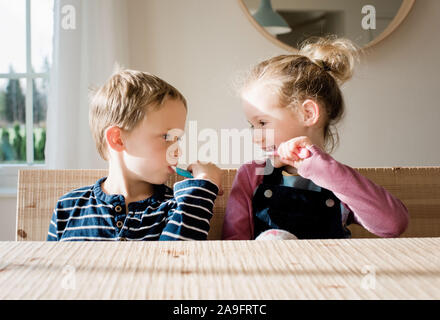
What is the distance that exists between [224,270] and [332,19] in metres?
1.89

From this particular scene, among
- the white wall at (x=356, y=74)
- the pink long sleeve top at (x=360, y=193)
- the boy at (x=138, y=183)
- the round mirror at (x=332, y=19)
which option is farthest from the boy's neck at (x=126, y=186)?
the round mirror at (x=332, y=19)

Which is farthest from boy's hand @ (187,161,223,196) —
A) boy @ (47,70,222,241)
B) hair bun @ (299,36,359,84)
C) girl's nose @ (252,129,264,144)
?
hair bun @ (299,36,359,84)

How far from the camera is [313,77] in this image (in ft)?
3.60

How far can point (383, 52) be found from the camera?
2145mm

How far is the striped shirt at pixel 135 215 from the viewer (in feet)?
3.01

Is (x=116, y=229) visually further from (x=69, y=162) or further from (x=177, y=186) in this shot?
(x=69, y=162)

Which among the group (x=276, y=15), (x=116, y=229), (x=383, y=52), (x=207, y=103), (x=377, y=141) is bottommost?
(x=116, y=229)

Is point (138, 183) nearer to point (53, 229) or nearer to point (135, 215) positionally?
point (135, 215)

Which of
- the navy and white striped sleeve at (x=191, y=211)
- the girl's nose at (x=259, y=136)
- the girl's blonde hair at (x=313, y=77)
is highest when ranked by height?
the girl's blonde hair at (x=313, y=77)

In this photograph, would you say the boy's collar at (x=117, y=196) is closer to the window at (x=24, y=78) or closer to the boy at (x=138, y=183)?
the boy at (x=138, y=183)

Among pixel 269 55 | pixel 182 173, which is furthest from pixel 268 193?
pixel 269 55

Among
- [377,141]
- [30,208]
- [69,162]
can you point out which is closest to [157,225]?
[30,208]
